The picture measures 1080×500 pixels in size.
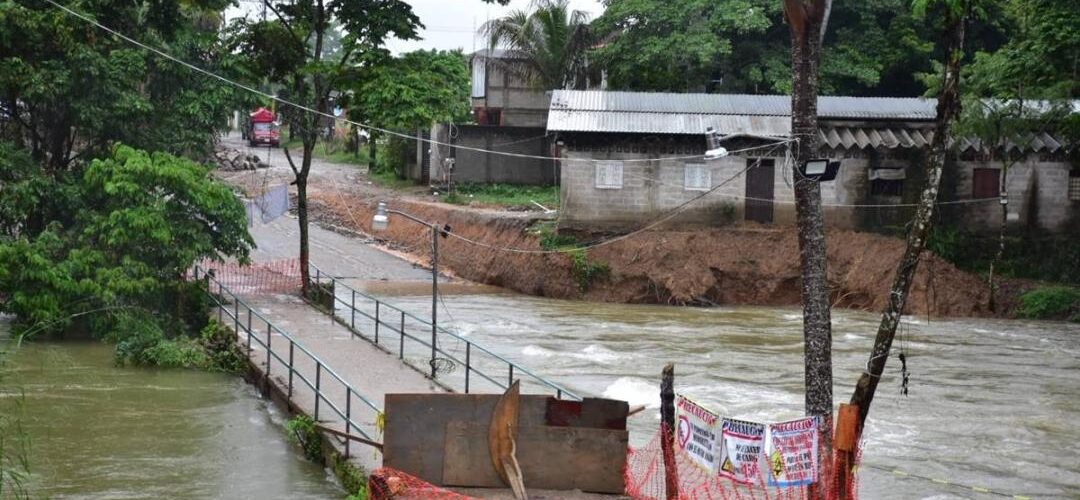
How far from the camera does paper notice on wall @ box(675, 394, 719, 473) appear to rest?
43.8ft

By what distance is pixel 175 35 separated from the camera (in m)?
31.7

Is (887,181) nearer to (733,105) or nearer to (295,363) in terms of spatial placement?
(733,105)

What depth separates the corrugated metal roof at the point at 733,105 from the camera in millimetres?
40781

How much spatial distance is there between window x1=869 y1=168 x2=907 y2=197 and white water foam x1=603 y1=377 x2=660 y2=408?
54.9ft

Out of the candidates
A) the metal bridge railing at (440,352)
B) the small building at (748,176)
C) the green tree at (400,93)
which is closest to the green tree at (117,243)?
the metal bridge railing at (440,352)

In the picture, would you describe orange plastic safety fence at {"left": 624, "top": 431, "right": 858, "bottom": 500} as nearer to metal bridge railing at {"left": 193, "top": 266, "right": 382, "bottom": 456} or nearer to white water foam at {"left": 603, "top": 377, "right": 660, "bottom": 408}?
metal bridge railing at {"left": 193, "top": 266, "right": 382, "bottom": 456}

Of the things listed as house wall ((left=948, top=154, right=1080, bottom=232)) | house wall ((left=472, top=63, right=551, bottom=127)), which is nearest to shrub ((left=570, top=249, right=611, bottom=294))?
house wall ((left=948, top=154, right=1080, bottom=232))

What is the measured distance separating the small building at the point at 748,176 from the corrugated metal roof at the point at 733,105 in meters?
0.19

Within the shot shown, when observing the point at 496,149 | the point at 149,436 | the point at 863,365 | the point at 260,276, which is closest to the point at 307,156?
the point at 260,276

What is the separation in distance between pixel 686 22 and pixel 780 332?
17.1m

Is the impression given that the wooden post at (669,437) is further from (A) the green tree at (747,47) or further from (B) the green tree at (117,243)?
(A) the green tree at (747,47)

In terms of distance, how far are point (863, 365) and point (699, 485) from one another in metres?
14.0

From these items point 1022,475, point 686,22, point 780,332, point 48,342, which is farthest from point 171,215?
point 686,22

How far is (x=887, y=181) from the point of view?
131 ft
